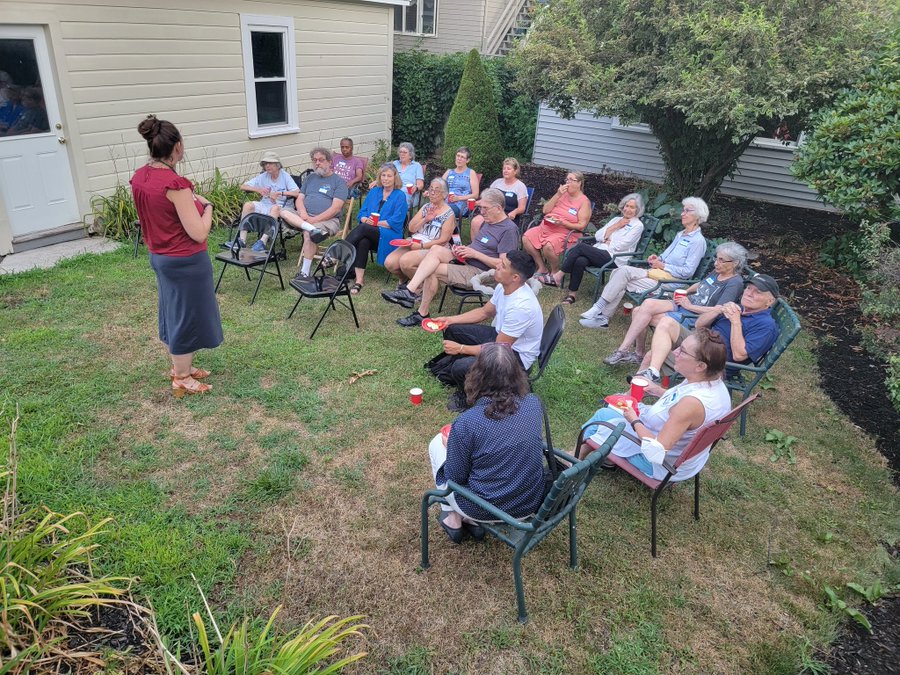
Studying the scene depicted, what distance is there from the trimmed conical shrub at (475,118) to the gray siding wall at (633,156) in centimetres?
210

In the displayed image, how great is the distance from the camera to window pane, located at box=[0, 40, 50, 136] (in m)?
6.27

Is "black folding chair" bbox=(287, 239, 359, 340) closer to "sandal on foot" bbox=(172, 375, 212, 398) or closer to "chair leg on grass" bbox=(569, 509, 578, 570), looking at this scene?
"sandal on foot" bbox=(172, 375, 212, 398)

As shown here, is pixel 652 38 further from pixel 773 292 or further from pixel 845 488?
pixel 845 488

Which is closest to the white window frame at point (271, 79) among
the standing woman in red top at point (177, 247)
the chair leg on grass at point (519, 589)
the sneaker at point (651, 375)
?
the standing woman in red top at point (177, 247)

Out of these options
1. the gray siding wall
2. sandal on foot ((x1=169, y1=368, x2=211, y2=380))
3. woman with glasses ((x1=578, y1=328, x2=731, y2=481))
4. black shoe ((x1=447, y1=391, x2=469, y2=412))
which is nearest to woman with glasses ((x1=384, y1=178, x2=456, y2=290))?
black shoe ((x1=447, y1=391, x2=469, y2=412))

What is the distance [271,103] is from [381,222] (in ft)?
15.3

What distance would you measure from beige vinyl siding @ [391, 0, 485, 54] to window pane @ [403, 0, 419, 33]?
0.29 m

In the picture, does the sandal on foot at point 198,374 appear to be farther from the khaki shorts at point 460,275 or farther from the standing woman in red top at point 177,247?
the khaki shorts at point 460,275

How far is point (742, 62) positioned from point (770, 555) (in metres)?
5.30

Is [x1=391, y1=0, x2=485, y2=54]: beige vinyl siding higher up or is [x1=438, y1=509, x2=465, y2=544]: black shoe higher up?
[x1=391, y1=0, x2=485, y2=54]: beige vinyl siding

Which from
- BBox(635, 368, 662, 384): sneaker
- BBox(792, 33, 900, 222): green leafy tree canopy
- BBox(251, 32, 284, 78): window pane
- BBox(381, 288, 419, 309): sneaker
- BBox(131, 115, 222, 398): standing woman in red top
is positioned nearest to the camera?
BBox(131, 115, 222, 398): standing woman in red top

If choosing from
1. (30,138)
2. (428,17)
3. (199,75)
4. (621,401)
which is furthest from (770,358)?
(428,17)

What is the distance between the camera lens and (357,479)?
3643 millimetres

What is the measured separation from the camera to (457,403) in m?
4.42
